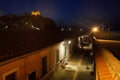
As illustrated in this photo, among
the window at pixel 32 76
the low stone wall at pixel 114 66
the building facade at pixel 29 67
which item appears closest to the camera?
the low stone wall at pixel 114 66

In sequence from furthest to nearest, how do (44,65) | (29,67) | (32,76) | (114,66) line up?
(44,65), (32,76), (29,67), (114,66)

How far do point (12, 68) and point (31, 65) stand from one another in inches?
110

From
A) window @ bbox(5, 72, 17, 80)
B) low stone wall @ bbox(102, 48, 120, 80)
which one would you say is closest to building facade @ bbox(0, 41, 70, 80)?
window @ bbox(5, 72, 17, 80)

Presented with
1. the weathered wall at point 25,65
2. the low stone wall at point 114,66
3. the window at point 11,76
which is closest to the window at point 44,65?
the weathered wall at point 25,65

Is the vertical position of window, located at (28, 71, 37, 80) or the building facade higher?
the building facade

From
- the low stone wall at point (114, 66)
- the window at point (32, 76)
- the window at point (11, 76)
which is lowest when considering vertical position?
the window at point (32, 76)

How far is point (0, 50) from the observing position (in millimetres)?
9109

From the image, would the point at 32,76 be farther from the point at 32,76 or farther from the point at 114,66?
the point at 114,66

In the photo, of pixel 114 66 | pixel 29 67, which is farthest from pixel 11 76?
pixel 114 66

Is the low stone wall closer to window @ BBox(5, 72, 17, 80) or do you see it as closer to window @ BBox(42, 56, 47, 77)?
window @ BBox(5, 72, 17, 80)

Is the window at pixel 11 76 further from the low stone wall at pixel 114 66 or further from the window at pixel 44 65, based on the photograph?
the low stone wall at pixel 114 66

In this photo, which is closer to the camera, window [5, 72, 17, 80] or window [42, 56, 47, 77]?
window [5, 72, 17, 80]

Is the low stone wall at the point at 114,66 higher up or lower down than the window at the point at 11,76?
higher up

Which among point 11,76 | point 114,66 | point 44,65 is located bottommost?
point 44,65
